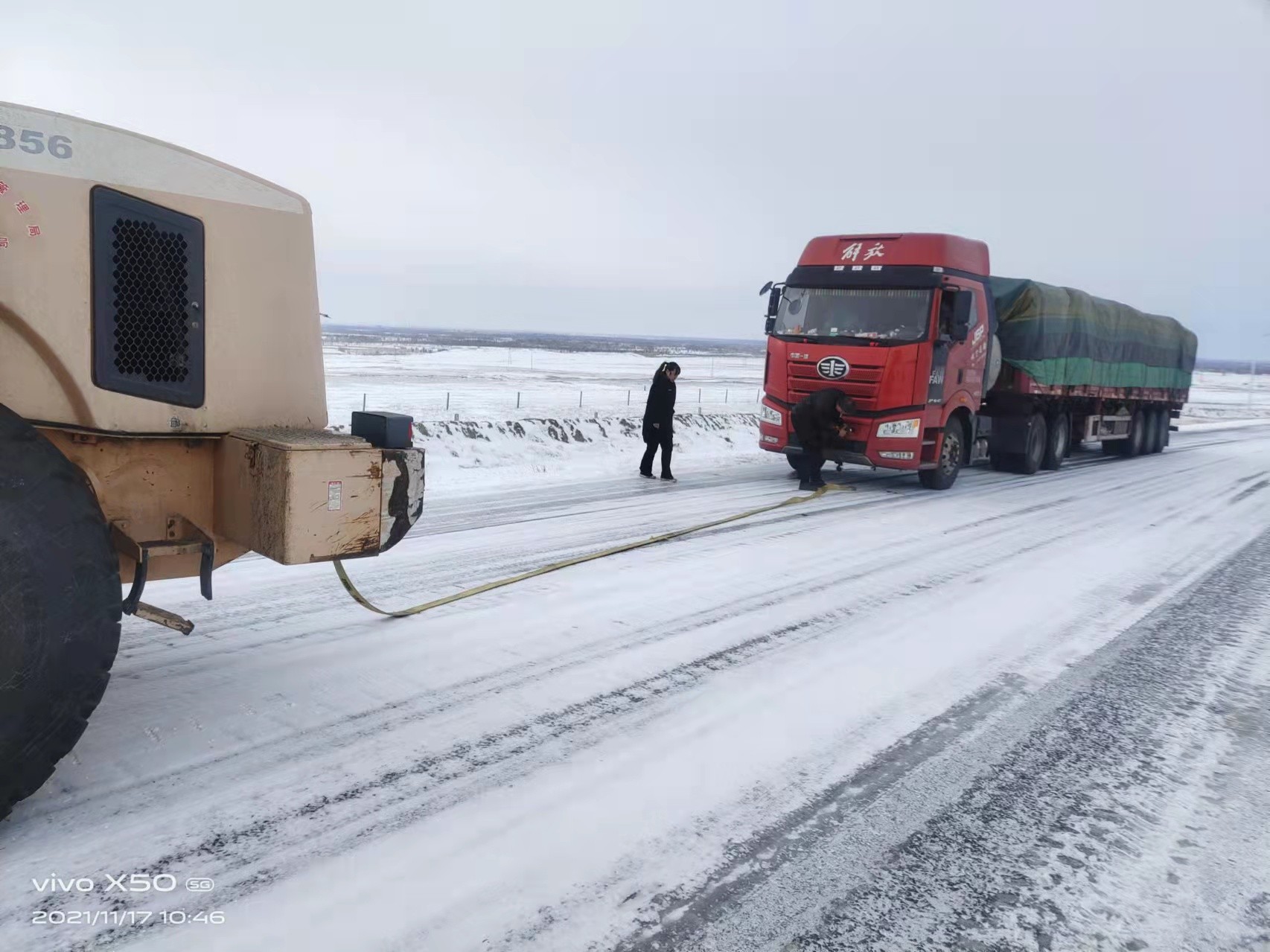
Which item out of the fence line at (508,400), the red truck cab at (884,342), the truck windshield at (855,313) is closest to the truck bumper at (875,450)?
the red truck cab at (884,342)

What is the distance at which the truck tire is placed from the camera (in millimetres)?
2639

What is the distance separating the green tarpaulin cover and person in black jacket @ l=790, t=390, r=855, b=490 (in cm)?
373

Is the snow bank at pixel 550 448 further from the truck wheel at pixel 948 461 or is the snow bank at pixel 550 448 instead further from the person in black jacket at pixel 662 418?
the truck wheel at pixel 948 461

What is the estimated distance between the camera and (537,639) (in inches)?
203

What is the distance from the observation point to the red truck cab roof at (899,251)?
11.7 meters

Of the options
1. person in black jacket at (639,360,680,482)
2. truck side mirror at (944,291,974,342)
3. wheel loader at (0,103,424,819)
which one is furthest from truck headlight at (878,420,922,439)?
wheel loader at (0,103,424,819)

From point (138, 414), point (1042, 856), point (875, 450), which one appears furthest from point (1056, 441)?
point (138, 414)

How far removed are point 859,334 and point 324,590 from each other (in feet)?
26.4

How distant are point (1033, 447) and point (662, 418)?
690 cm

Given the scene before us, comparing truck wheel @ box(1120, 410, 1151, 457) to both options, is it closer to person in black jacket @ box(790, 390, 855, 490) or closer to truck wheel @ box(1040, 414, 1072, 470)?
truck wheel @ box(1040, 414, 1072, 470)

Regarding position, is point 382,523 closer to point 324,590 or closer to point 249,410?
point 249,410

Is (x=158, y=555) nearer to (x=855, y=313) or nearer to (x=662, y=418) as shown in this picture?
(x=662, y=418)

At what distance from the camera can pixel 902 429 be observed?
11438 millimetres

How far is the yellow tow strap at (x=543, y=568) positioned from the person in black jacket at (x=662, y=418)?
200 cm
